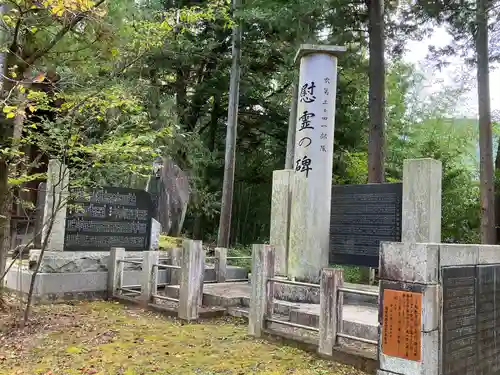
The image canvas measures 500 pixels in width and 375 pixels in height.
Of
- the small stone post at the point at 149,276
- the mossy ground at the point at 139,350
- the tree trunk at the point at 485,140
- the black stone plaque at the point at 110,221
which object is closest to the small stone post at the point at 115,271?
the black stone plaque at the point at 110,221

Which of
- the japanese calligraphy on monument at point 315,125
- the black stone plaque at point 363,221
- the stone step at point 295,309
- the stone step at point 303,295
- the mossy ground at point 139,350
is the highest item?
the japanese calligraphy on monument at point 315,125

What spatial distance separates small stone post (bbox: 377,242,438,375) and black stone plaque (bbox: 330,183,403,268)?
3180 millimetres

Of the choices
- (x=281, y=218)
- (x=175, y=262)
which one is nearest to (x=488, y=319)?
(x=281, y=218)

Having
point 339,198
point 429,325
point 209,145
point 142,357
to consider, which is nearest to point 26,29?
point 142,357

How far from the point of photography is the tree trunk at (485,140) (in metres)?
10.5

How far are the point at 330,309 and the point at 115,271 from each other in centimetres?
436

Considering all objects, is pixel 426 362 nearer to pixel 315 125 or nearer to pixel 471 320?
pixel 471 320

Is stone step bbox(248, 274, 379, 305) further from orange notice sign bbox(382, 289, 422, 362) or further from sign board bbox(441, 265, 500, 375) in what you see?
orange notice sign bbox(382, 289, 422, 362)

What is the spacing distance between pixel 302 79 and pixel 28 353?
18.3 ft

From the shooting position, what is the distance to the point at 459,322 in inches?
145

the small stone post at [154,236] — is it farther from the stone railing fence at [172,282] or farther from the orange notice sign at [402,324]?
the orange notice sign at [402,324]

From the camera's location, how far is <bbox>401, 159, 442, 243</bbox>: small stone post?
604cm

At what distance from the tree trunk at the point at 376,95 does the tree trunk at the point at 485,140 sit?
2.32 metres

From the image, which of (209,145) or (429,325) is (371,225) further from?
(209,145)
